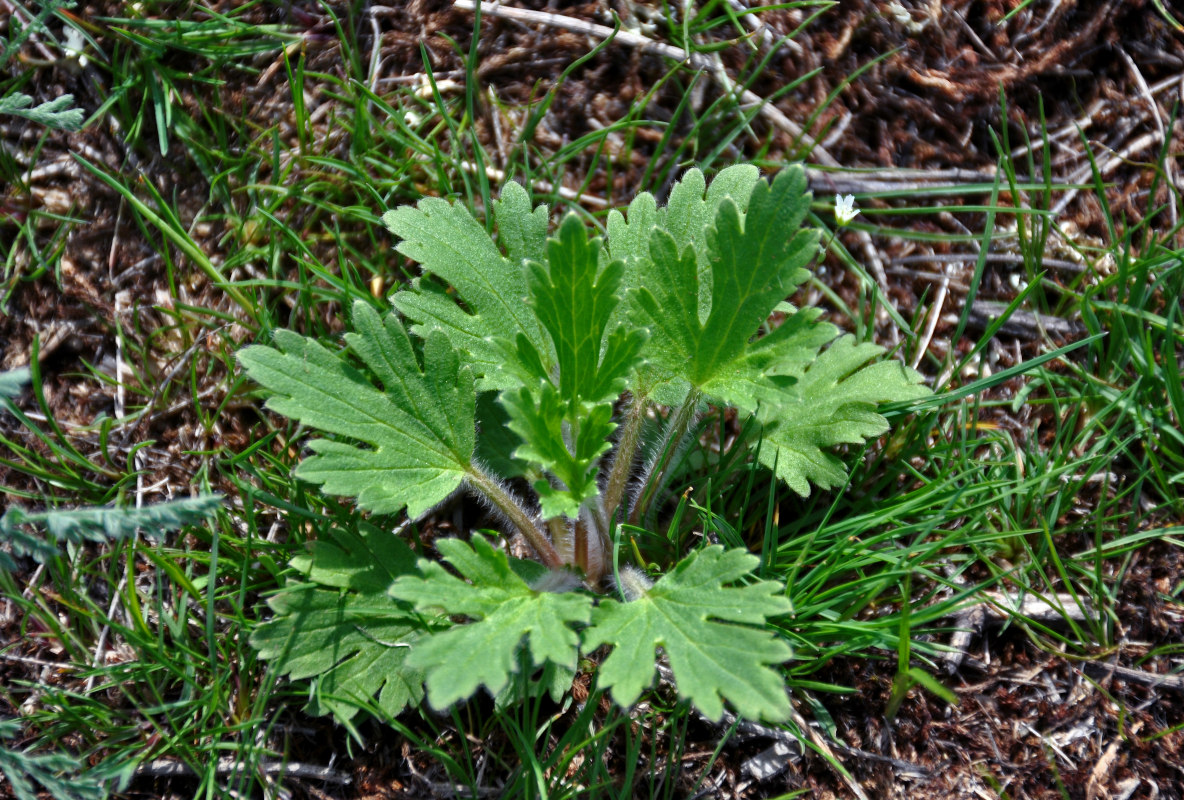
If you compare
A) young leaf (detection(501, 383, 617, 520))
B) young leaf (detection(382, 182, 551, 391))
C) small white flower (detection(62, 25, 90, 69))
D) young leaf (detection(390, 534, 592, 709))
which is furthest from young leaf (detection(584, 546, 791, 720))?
small white flower (detection(62, 25, 90, 69))

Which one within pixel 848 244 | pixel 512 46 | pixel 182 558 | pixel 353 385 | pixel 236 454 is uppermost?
pixel 512 46

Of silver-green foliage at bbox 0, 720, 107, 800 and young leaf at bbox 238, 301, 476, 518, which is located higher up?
young leaf at bbox 238, 301, 476, 518

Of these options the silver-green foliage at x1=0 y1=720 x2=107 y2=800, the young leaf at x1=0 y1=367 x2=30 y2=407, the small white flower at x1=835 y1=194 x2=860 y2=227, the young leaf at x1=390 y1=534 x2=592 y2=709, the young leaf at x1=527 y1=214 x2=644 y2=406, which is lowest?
the silver-green foliage at x1=0 y1=720 x2=107 y2=800

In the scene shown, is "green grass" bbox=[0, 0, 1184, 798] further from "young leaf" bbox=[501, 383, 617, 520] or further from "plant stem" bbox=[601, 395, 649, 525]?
"young leaf" bbox=[501, 383, 617, 520]

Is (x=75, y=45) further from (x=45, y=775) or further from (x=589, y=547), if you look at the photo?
(x=589, y=547)

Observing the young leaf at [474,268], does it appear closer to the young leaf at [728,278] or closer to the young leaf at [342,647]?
the young leaf at [728,278]

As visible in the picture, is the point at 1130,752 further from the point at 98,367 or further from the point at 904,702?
the point at 98,367

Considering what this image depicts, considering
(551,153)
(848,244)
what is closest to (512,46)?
(551,153)
